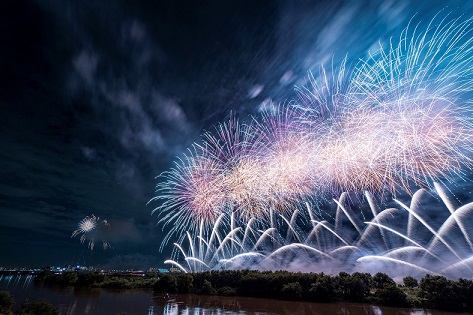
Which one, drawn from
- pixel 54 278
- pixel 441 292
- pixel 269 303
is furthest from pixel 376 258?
pixel 54 278

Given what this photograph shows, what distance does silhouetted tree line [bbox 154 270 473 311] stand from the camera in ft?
162

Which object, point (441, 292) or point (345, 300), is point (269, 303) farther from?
point (441, 292)

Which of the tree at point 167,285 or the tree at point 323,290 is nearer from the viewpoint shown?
the tree at point 323,290

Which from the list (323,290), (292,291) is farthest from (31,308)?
(323,290)

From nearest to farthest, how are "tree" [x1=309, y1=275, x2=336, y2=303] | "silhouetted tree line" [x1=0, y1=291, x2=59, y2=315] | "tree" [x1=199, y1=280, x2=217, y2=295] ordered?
"silhouetted tree line" [x1=0, y1=291, x2=59, y2=315] < "tree" [x1=309, y1=275, x2=336, y2=303] < "tree" [x1=199, y1=280, x2=217, y2=295]

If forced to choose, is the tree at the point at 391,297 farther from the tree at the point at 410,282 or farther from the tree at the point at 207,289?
the tree at the point at 207,289

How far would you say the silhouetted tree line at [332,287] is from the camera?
49406mm

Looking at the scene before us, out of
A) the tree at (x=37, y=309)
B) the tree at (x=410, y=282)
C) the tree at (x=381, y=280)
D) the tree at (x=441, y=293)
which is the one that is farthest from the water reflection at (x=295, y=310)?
the tree at (x=37, y=309)

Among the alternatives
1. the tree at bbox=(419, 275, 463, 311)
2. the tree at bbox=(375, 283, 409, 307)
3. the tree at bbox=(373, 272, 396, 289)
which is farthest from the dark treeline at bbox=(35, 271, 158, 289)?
the tree at bbox=(419, 275, 463, 311)

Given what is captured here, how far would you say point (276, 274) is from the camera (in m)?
69.8

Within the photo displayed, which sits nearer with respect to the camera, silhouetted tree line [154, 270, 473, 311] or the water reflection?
the water reflection

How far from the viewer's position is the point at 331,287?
5947 cm

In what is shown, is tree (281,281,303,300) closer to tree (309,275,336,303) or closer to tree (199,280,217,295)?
tree (309,275,336,303)

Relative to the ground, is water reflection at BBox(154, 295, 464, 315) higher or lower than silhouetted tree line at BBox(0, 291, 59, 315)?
→ lower
